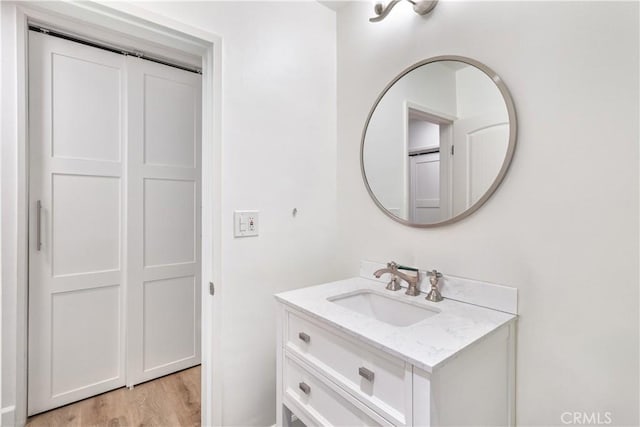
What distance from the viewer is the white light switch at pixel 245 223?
Answer: 142 cm

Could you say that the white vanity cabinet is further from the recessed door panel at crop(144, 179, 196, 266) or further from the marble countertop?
the recessed door panel at crop(144, 179, 196, 266)

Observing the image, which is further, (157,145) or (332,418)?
(157,145)

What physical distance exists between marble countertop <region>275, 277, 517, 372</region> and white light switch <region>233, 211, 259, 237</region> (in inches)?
13.5

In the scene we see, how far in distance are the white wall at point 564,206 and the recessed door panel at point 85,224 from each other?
192 centimetres

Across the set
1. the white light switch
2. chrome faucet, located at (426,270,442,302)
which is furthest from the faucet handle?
the white light switch

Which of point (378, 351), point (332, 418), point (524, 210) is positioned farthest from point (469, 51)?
point (332, 418)

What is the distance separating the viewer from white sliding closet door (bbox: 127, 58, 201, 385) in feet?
6.79

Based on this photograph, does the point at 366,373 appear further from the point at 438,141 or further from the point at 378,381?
the point at 438,141

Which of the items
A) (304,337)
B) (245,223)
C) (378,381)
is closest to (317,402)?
(304,337)

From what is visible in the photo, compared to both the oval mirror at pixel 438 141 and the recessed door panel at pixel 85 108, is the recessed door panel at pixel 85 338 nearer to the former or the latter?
the recessed door panel at pixel 85 108

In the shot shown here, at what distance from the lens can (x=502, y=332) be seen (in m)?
1.05

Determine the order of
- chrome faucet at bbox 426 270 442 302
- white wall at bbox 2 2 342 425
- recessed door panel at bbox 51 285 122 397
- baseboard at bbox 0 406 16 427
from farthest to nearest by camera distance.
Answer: recessed door panel at bbox 51 285 122 397, baseboard at bbox 0 406 16 427, white wall at bbox 2 2 342 425, chrome faucet at bbox 426 270 442 302

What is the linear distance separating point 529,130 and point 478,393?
86cm

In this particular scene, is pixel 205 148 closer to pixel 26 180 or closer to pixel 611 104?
pixel 26 180
